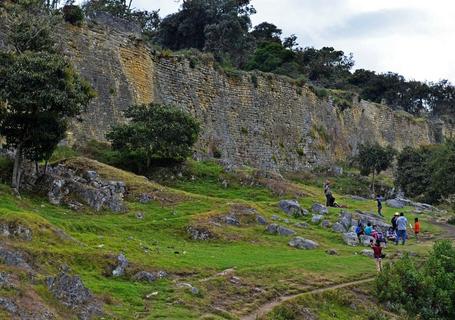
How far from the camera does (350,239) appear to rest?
2141cm

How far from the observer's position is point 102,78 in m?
33.1

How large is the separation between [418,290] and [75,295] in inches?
370

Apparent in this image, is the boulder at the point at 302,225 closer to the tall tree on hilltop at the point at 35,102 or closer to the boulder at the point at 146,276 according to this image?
the tall tree on hilltop at the point at 35,102

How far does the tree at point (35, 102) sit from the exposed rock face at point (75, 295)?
29.2 feet

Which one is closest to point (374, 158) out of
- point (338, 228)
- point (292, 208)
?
point (292, 208)

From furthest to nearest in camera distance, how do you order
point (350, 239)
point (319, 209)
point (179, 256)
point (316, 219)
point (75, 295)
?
1. point (319, 209)
2. point (316, 219)
3. point (350, 239)
4. point (179, 256)
5. point (75, 295)

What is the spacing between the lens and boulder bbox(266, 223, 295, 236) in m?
20.7

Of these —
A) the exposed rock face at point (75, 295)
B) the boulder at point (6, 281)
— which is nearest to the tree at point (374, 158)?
the exposed rock face at point (75, 295)

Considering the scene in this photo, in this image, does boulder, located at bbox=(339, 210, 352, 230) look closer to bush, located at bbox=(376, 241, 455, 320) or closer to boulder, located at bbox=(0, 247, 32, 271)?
bush, located at bbox=(376, 241, 455, 320)

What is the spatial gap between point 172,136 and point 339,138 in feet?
90.4

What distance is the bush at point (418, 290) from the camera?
1614 centimetres

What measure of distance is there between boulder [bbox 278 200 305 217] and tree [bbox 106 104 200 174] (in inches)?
243

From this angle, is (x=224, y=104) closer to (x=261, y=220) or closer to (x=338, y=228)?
(x=338, y=228)

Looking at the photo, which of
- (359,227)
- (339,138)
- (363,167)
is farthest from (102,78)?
(339,138)
